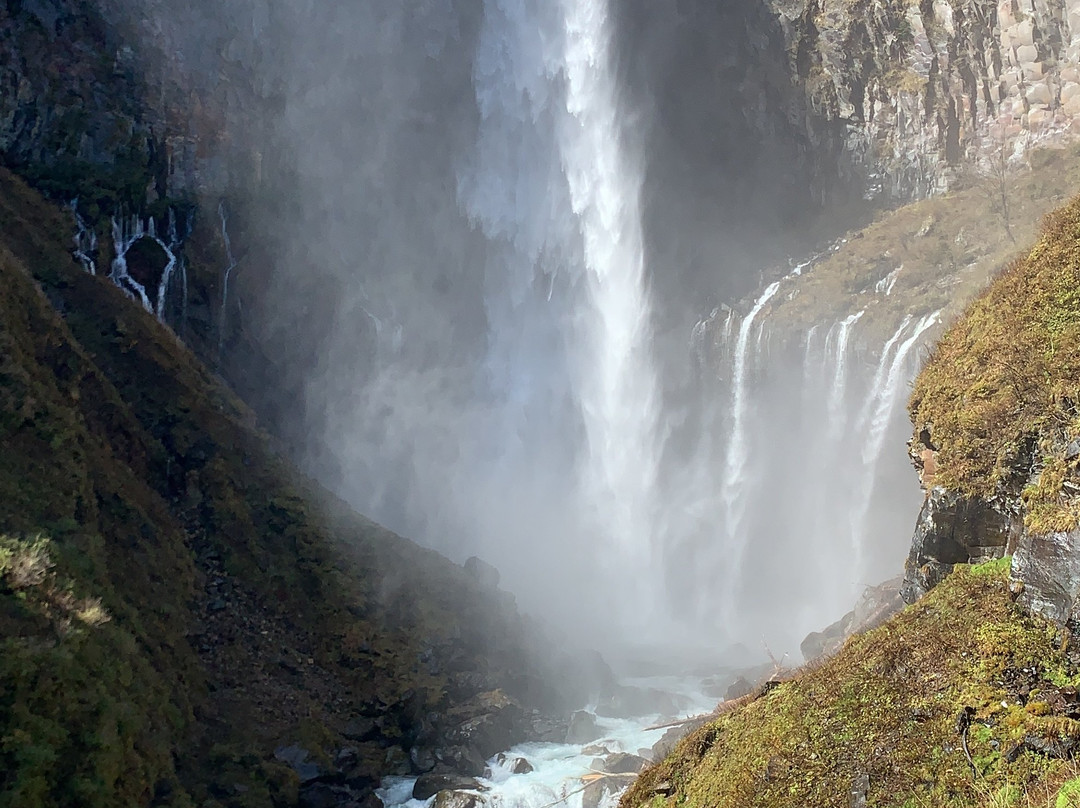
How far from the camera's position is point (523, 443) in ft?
142

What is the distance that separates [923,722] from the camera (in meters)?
5.36

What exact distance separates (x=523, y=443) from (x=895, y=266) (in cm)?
2192

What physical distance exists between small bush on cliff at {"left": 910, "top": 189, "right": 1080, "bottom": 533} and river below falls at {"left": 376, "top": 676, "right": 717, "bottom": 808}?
29.4ft

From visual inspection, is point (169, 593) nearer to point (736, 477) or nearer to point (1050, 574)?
point (1050, 574)

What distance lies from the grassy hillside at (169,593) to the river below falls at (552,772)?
1203 mm

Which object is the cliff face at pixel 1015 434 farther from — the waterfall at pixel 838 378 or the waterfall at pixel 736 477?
the waterfall at pixel 736 477

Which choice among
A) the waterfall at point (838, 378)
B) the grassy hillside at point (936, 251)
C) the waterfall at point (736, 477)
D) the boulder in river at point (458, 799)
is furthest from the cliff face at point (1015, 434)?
the waterfall at point (736, 477)

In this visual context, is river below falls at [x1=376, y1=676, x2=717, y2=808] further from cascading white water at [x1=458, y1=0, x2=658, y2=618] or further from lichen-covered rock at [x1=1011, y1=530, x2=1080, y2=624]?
cascading white water at [x1=458, y1=0, x2=658, y2=618]

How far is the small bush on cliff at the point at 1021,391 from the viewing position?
20.2ft

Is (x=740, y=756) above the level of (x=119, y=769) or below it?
below

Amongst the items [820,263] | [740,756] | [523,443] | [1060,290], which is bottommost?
[740,756]

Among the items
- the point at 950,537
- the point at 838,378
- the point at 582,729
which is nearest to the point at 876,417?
the point at 838,378

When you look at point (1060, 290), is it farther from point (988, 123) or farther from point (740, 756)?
point (988, 123)

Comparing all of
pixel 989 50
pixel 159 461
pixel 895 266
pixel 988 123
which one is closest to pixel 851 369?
pixel 895 266
